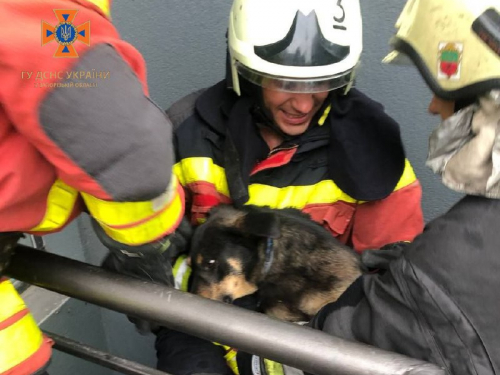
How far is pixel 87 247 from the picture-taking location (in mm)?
1647

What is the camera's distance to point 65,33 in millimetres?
518

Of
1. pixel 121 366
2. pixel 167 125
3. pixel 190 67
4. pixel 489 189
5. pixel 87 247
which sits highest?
pixel 167 125

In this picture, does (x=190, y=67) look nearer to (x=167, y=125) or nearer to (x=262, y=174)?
(x=262, y=174)

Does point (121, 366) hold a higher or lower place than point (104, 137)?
lower

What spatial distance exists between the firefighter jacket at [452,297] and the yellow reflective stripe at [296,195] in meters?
0.51

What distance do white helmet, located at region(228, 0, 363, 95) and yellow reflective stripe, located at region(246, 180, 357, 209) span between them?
0.80 ft

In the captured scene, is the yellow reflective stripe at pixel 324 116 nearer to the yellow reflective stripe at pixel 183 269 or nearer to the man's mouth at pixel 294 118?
the man's mouth at pixel 294 118

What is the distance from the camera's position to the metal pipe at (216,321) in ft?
1.95

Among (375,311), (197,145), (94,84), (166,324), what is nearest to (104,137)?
(94,84)

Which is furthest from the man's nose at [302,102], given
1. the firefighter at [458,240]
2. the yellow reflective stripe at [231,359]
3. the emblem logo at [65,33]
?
the emblem logo at [65,33]

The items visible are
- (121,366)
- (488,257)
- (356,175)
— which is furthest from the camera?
(356,175)

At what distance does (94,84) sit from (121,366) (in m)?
0.54

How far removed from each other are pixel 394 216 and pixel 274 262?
1.01 feet

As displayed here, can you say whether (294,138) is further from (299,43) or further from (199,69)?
(199,69)
